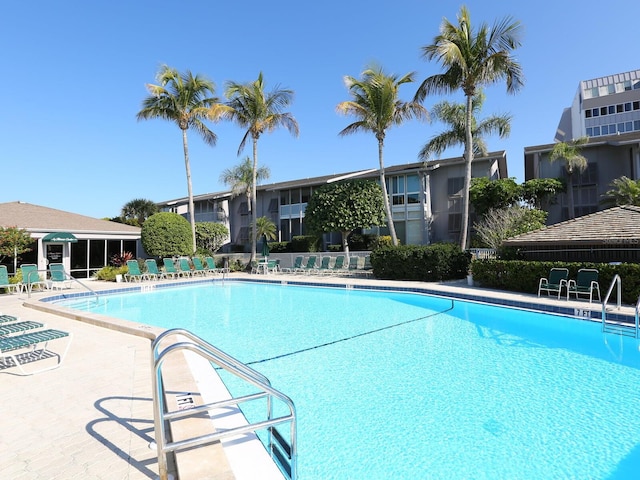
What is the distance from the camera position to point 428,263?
694 inches

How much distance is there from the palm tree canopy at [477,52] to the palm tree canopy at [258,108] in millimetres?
9752

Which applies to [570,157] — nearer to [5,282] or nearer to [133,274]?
[133,274]

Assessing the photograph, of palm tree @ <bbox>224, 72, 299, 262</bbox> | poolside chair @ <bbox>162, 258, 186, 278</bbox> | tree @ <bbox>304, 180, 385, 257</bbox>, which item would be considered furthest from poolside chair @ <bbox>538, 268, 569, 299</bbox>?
poolside chair @ <bbox>162, 258, 186, 278</bbox>

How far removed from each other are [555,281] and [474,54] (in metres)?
11.9

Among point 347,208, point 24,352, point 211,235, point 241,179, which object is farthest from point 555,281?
point 241,179

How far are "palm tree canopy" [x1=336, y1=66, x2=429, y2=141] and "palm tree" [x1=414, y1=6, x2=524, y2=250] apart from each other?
267 centimetres

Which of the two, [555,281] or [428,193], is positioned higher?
[428,193]

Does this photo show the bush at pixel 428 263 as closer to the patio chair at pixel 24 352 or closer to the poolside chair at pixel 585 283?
the poolside chair at pixel 585 283

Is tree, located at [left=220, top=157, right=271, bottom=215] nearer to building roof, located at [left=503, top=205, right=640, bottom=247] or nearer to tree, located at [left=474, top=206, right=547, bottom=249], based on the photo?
tree, located at [left=474, top=206, right=547, bottom=249]

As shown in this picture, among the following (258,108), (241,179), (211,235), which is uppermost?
(258,108)

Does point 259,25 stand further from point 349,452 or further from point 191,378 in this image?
point 349,452

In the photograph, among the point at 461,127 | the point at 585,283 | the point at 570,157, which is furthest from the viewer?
the point at 461,127

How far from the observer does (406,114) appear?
2120 cm

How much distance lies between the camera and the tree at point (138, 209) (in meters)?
38.5
